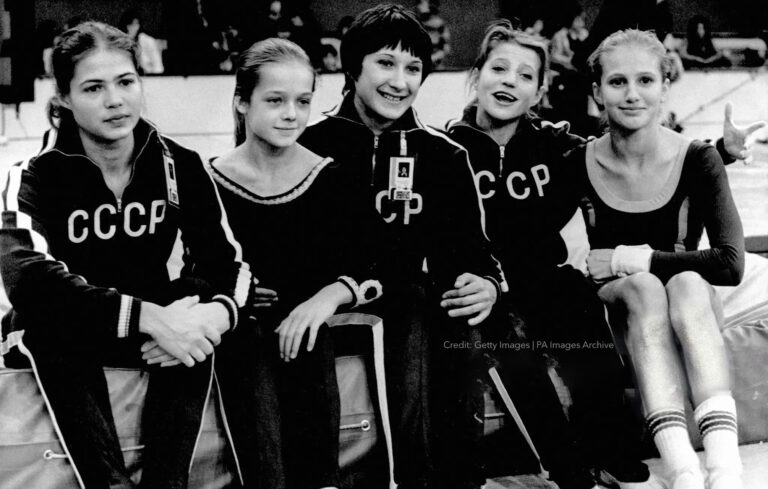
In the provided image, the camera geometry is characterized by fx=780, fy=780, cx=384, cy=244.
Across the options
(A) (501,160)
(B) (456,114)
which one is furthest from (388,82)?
(B) (456,114)

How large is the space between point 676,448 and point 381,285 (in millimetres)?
646

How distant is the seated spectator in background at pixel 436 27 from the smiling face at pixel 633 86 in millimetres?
761

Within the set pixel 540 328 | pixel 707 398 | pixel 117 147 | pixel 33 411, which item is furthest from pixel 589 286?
pixel 33 411

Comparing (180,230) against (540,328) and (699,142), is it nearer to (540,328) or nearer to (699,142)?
(540,328)

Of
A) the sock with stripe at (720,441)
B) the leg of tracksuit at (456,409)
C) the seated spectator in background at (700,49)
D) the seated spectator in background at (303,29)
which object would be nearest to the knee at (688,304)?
the sock with stripe at (720,441)

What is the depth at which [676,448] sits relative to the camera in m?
1.43

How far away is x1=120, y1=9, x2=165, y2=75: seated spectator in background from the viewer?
2943 mm

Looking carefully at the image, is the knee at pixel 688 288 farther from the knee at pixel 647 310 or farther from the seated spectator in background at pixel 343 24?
the seated spectator in background at pixel 343 24

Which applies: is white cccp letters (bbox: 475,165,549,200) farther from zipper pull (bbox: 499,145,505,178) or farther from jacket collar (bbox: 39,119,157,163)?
jacket collar (bbox: 39,119,157,163)

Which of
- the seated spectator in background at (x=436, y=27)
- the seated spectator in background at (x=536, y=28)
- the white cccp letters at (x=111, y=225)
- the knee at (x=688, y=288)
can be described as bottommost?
the knee at (x=688, y=288)

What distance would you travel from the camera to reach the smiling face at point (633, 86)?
1759mm

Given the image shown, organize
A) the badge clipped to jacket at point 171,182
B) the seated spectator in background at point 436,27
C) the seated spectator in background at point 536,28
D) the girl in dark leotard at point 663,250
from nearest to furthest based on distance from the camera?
the girl in dark leotard at point 663,250, the badge clipped to jacket at point 171,182, the seated spectator in background at point 536,28, the seated spectator in background at point 436,27

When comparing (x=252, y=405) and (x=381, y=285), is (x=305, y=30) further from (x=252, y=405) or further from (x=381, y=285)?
(x=252, y=405)

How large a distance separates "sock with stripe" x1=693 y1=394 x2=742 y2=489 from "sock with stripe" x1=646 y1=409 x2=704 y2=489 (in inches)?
1.1
